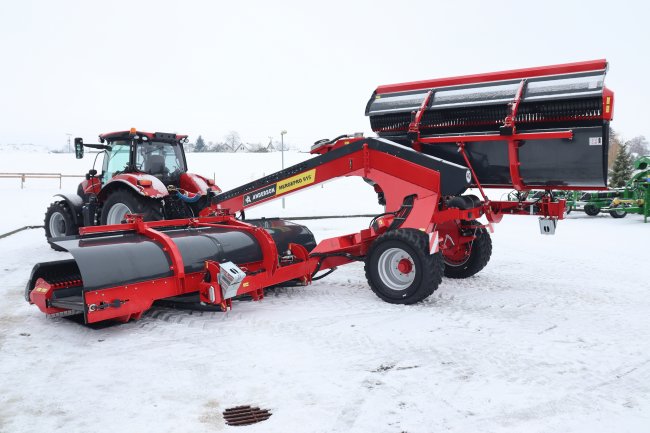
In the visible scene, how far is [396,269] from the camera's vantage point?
225 inches

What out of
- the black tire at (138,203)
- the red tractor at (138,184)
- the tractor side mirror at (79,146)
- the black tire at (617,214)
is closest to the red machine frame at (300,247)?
the black tire at (138,203)

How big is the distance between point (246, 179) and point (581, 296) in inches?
1210

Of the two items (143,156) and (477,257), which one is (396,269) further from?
(143,156)

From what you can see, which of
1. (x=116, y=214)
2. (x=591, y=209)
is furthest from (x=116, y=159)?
(x=591, y=209)

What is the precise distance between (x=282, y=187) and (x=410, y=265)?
6.17 ft

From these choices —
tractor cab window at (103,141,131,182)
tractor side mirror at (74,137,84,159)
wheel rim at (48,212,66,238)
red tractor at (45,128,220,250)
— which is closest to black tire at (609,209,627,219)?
red tractor at (45,128,220,250)

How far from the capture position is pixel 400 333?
4.59 m

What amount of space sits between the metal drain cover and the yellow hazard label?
139 inches

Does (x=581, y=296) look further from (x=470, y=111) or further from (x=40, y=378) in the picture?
(x=40, y=378)

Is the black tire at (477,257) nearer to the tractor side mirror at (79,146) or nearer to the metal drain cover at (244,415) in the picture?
the metal drain cover at (244,415)

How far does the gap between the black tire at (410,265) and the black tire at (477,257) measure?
1.58 m

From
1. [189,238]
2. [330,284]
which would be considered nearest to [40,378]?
[189,238]

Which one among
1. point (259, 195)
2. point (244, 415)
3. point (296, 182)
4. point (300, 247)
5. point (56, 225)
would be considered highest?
point (296, 182)

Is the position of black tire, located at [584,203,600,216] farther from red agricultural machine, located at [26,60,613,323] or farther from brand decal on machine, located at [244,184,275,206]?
brand decal on machine, located at [244,184,275,206]
